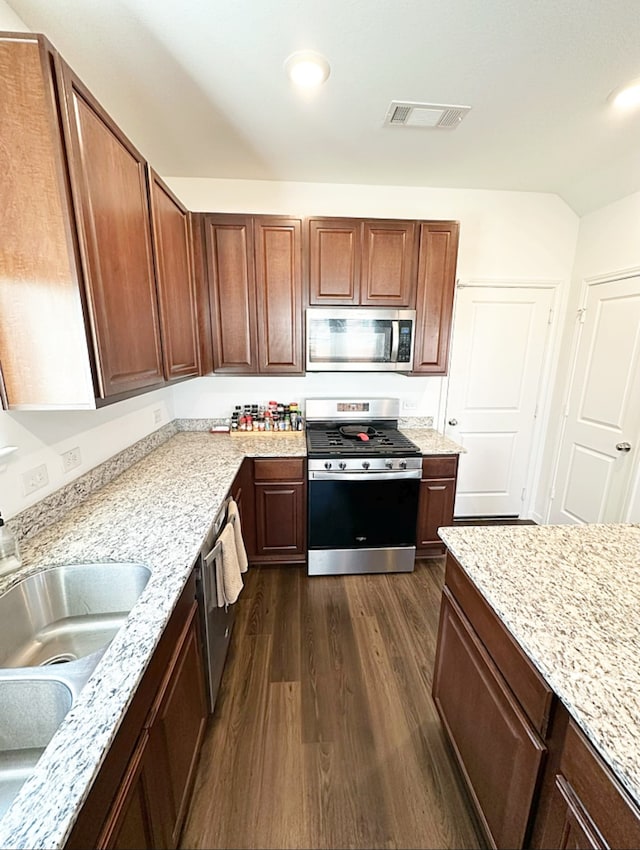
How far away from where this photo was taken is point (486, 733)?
42.6 inches

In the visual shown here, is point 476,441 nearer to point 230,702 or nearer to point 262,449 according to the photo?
point 262,449

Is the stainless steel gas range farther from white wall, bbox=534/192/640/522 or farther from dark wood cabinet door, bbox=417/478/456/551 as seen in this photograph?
white wall, bbox=534/192/640/522

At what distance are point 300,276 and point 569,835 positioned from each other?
8.44 ft

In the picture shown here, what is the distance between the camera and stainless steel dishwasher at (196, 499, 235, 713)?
4.38ft

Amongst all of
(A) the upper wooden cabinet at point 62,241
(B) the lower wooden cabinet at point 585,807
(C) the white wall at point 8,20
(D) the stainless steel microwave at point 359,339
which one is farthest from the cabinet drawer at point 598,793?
(C) the white wall at point 8,20

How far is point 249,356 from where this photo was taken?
2.49 metres

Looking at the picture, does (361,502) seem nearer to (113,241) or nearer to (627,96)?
(113,241)

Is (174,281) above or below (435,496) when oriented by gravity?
above

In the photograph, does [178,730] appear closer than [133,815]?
No

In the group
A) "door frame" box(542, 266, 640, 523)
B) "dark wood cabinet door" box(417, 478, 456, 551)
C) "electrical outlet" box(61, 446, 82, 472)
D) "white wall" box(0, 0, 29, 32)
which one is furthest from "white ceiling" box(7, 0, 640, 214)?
"dark wood cabinet door" box(417, 478, 456, 551)

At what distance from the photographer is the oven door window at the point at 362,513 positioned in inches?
92.6

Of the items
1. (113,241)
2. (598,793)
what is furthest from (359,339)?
(598,793)

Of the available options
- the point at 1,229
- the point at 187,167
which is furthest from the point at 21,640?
the point at 187,167

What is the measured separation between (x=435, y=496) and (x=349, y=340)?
126cm
